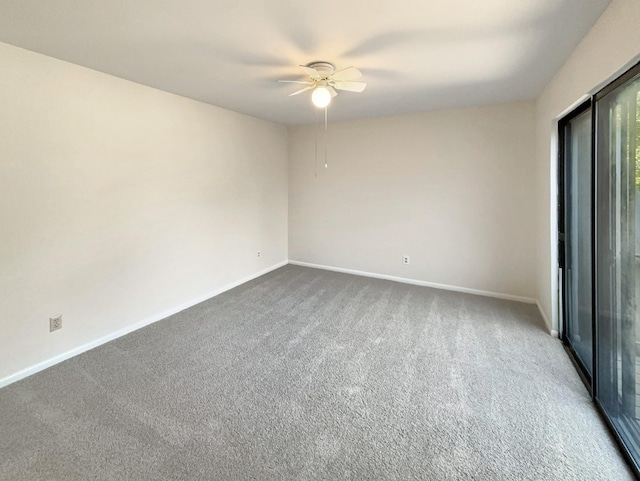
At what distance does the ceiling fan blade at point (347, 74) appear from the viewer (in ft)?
8.15

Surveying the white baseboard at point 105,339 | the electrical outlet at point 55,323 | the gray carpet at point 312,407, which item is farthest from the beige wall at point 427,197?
the electrical outlet at point 55,323

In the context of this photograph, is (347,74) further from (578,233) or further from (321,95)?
(578,233)

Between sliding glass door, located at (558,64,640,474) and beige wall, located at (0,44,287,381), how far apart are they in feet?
12.0

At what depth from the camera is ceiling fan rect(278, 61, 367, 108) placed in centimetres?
253

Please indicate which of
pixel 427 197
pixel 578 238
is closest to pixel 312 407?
pixel 578 238

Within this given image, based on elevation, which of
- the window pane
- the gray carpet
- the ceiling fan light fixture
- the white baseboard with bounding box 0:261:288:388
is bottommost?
the gray carpet

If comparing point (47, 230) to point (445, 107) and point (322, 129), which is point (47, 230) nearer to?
point (322, 129)

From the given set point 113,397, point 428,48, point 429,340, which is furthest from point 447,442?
point 428,48

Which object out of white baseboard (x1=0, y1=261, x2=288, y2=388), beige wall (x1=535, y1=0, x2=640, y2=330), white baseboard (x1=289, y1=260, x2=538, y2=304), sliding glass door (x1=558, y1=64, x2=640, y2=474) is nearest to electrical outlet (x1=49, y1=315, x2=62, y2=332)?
white baseboard (x1=0, y1=261, x2=288, y2=388)

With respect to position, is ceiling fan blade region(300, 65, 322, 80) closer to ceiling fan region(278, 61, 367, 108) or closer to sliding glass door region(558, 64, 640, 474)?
ceiling fan region(278, 61, 367, 108)

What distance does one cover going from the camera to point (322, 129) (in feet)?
16.9

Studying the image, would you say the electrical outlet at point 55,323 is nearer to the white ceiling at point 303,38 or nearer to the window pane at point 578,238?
the white ceiling at point 303,38

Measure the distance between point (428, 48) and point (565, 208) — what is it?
1.90m

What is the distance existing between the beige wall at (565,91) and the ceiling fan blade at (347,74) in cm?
149
